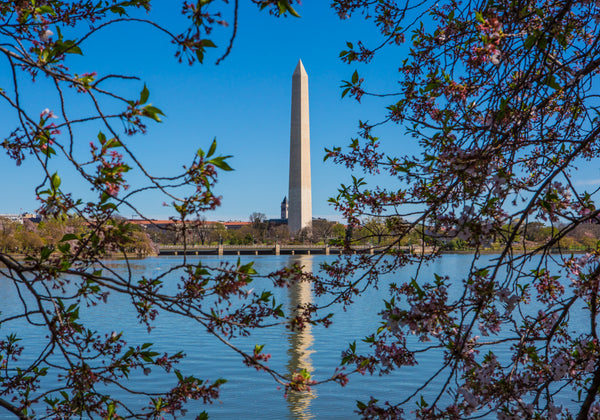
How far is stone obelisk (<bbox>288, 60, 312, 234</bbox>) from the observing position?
221 feet

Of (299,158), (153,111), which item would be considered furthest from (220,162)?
(299,158)

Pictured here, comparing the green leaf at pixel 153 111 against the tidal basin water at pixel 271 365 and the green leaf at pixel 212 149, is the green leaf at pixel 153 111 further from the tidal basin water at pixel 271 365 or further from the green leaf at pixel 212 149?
the tidal basin water at pixel 271 365

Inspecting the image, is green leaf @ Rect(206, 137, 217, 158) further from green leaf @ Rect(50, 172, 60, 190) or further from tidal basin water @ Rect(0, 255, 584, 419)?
tidal basin water @ Rect(0, 255, 584, 419)

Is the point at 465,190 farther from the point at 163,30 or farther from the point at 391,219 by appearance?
the point at 163,30

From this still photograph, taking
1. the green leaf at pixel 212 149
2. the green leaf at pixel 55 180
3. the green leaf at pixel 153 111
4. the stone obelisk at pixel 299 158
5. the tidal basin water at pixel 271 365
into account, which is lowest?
the tidal basin water at pixel 271 365

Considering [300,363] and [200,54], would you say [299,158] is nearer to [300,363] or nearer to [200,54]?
[300,363]

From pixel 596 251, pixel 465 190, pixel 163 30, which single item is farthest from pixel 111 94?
pixel 596 251

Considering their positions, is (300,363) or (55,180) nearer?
(55,180)

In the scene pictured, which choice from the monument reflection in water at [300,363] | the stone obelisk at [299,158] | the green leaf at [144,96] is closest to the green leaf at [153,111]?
the green leaf at [144,96]

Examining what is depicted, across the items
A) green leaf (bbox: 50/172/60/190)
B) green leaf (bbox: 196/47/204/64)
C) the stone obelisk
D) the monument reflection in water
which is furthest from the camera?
the stone obelisk

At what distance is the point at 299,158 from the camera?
71312 mm

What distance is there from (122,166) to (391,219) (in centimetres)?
206

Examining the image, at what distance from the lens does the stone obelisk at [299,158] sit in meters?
67.4

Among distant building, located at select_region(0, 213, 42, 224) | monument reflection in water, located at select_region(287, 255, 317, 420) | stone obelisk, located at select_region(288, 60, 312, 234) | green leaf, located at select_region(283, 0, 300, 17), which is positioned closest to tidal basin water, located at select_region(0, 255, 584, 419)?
monument reflection in water, located at select_region(287, 255, 317, 420)
